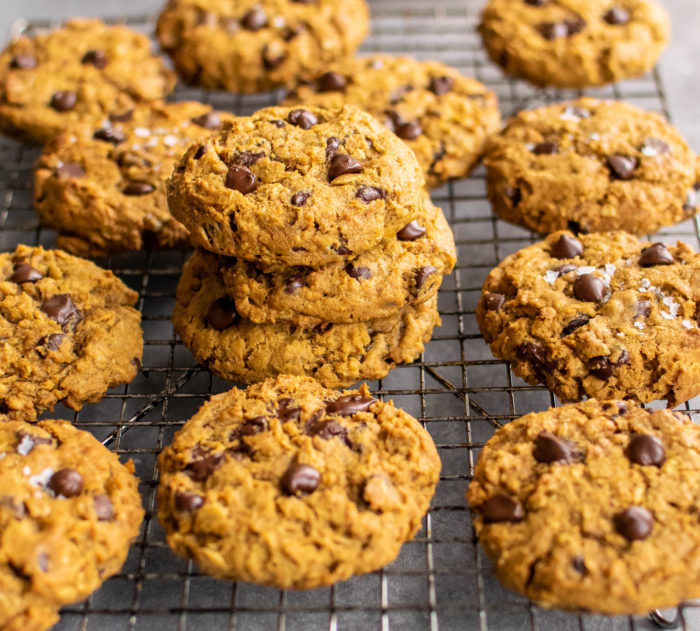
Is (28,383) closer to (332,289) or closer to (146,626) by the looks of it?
(146,626)

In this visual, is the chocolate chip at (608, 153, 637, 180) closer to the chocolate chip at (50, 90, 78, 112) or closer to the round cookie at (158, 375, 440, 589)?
the round cookie at (158, 375, 440, 589)

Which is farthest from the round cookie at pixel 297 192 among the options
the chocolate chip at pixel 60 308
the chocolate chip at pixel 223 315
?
the chocolate chip at pixel 60 308

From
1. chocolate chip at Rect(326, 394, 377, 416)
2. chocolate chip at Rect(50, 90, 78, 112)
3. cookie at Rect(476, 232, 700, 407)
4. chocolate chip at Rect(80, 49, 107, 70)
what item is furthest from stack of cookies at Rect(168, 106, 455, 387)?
chocolate chip at Rect(80, 49, 107, 70)

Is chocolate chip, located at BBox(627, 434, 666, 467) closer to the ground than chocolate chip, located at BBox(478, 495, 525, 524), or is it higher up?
higher up

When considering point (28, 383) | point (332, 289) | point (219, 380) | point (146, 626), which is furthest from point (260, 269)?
point (146, 626)

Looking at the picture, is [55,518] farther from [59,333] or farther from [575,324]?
[575,324]

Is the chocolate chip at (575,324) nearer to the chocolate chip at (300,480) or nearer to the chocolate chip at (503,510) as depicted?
the chocolate chip at (503,510)
